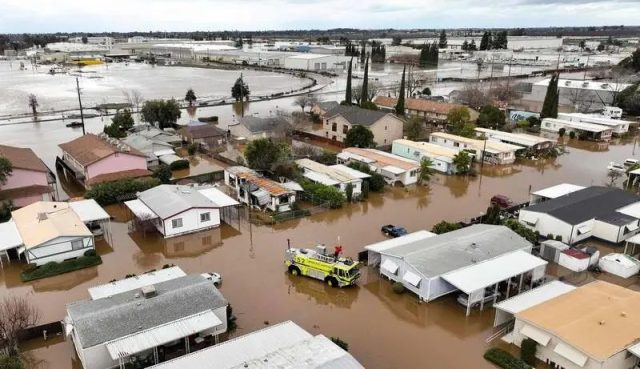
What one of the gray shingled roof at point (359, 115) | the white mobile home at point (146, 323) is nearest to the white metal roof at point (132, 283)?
the white mobile home at point (146, 323)

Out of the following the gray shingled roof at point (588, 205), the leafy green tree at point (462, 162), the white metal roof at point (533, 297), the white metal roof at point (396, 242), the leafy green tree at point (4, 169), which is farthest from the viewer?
the leafy green tree at point (462, 162)

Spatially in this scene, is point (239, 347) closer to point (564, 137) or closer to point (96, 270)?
point (96, 270)

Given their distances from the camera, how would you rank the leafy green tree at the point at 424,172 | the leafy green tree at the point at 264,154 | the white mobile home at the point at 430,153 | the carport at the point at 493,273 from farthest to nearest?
the white mobile home at the point at 430,153
the leafy green tree at the point at 424,172
the leafy green tree at the point at 264,154
the carport at the point at 493,273

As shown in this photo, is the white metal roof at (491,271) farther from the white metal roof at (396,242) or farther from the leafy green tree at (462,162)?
the leafy green tree at (462,162)

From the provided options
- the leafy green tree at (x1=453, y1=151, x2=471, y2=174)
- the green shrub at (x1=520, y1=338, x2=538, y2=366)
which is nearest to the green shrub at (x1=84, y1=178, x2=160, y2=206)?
the leafy green tree at (x1=453, y1=151, x2=471, y2=174)

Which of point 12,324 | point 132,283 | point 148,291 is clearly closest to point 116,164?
point 132,283

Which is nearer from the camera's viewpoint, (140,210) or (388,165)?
(140,210)

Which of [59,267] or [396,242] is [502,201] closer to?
[396,242]
